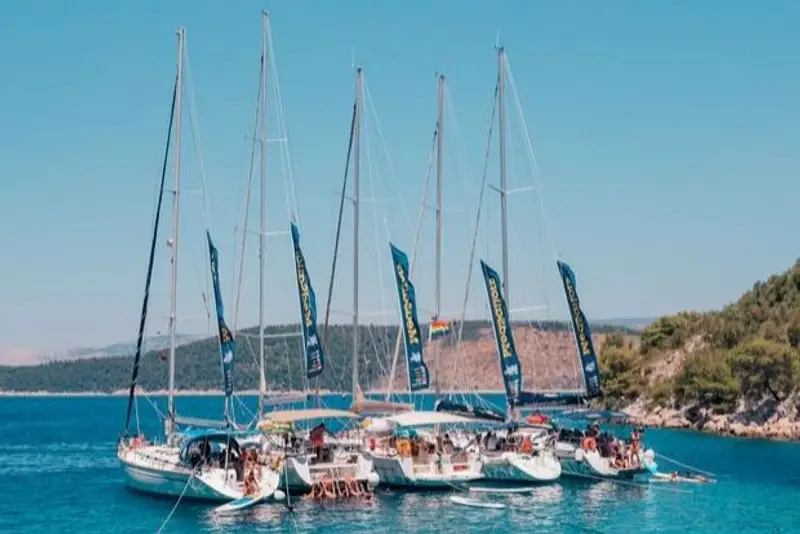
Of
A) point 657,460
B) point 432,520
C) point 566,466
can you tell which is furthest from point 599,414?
point 432,520

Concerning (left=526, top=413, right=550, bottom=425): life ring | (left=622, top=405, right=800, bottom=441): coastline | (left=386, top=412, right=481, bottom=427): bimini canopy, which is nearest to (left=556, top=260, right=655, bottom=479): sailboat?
(left=526, top=413, right=550, bottom=425): life ring

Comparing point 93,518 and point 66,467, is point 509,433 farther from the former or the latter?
point 66,467

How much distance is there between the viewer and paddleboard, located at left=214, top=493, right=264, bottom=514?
4466cm

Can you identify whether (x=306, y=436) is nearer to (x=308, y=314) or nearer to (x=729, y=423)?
(x=308, y=314)

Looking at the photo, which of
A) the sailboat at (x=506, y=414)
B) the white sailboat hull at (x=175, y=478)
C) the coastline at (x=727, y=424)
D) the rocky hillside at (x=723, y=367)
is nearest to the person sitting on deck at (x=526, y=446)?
the sailboat at (x=506, y=414)

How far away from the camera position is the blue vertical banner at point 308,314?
2078 inches

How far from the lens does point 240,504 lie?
148 feet

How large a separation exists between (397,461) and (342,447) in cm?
322

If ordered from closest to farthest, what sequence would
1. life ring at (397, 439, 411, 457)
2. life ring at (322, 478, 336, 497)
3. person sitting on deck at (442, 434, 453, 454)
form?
life ring at (322, 478, 336, 497) < life ring at (397, 439, 411, 457) < person sitting on deck at (442, 434, 453, 454)

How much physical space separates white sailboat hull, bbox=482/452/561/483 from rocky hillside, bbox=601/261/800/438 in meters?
45.9

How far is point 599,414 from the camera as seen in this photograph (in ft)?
197

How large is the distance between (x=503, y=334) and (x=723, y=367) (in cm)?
5131

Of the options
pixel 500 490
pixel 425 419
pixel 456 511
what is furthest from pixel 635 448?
pixel 456 511

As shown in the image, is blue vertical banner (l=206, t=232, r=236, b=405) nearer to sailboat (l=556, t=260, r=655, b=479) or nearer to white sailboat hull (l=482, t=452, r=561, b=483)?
white sailboat hull (l=482, t=452, r=561, b=483)
